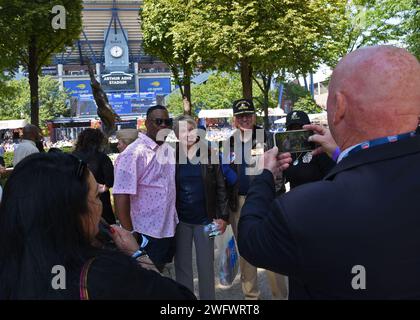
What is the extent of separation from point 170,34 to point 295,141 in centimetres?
2038

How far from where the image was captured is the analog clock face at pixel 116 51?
88431 mm

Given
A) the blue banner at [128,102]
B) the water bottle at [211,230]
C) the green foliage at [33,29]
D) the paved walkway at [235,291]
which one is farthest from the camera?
the blue banner at [128,102]

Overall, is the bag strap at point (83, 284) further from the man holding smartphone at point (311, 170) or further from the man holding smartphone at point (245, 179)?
the man holding smartphone at point (245, 179)

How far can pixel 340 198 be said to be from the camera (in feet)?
4.32

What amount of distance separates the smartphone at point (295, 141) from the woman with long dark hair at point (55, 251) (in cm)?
90

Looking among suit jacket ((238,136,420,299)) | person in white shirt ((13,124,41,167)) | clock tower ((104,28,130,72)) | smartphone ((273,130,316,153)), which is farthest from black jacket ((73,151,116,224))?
clock tower ((104,28,130,72))

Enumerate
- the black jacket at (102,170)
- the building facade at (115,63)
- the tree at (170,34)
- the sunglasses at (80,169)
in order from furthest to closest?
the building facade at (115,63)
the tree at (170,34)
the black jacket at (102,170)
the sunglasses at (80,169)

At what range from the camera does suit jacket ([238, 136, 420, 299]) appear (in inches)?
51.2

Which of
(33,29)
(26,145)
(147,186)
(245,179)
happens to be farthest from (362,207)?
(33,29)

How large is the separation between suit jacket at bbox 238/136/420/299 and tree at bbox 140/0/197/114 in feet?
62.0

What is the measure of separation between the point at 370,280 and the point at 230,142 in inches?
136

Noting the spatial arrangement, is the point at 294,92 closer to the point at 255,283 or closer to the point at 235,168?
the point at 235,168

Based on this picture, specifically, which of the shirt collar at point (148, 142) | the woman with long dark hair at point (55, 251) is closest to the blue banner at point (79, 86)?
the shirt collar at point (148, 142)
